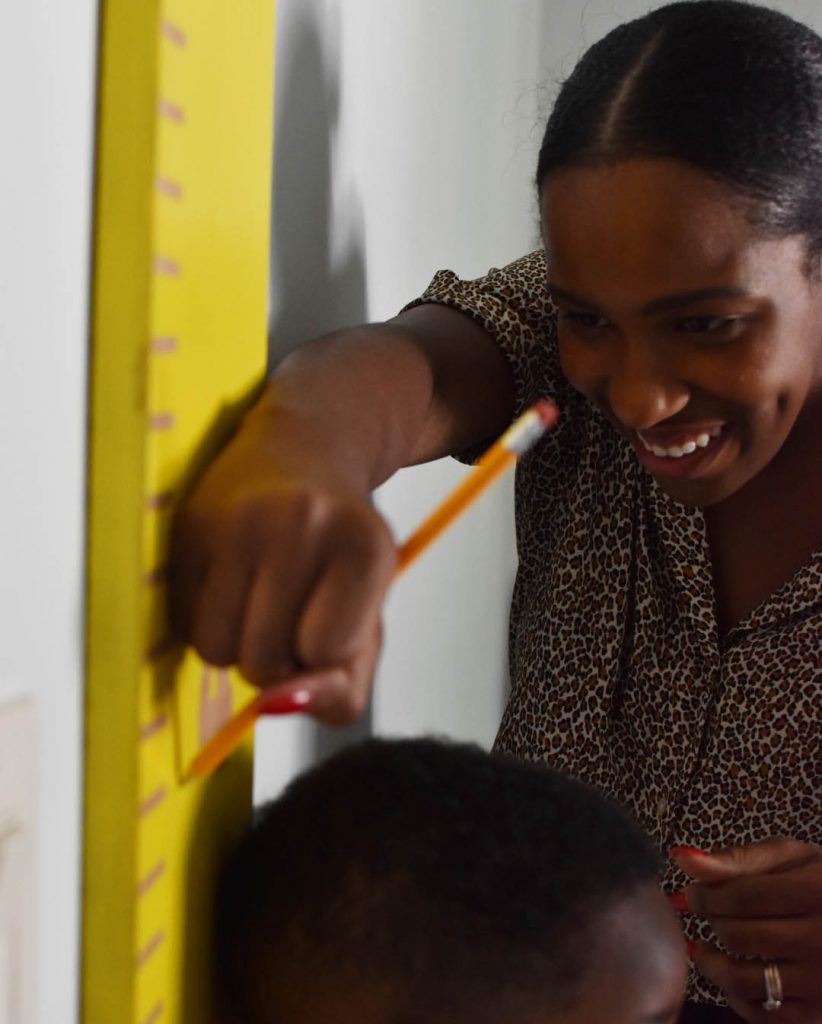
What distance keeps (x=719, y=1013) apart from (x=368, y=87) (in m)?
0.77

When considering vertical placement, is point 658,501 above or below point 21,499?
below

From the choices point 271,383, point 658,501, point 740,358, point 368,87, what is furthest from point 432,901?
point 368,87

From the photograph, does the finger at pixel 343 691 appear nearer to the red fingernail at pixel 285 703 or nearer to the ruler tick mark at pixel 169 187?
the red fingernail at pixel 285 703

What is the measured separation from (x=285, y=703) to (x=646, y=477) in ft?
2.00

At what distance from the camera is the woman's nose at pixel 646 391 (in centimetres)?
79

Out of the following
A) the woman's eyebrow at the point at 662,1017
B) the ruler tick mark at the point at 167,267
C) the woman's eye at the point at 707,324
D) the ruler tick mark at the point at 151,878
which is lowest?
the woman's eyebrow at the point at 662,1017

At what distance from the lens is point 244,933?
1.86 feet

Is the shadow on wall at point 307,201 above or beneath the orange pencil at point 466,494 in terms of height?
above

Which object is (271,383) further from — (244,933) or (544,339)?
(544,339)

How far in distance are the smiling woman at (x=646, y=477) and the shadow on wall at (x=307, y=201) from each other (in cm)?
5

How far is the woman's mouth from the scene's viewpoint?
0.84 m

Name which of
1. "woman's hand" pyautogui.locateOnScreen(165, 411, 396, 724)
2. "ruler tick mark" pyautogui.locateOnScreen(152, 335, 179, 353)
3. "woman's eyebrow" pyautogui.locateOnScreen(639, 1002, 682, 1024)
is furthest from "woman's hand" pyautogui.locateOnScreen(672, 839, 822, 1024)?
"ruler tick mark" pyautogui.locateOnScreen(152, 335, 179, 353)

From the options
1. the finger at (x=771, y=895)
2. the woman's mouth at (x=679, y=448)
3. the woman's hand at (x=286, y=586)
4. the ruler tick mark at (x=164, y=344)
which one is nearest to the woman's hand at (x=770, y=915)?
the finger at (x=771, y=895)

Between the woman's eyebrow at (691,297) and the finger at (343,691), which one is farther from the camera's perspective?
the woman's eyebrow at (691,297)
